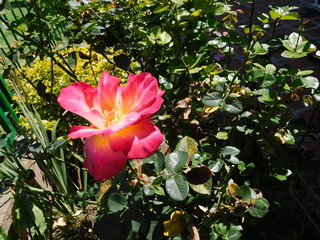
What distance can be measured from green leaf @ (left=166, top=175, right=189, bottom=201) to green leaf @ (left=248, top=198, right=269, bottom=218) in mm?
490

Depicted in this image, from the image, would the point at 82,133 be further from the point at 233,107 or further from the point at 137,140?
the point at 233,107

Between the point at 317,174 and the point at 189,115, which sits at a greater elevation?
the point at 189,115

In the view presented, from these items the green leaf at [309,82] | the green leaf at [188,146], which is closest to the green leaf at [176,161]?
the green leaf at [188,146]

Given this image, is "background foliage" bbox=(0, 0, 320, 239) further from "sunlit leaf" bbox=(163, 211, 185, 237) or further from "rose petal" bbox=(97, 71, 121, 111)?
"rose petal" bbox=(97, 71, 121, 111)

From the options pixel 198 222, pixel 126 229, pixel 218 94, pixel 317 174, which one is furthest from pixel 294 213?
pixel 126 229

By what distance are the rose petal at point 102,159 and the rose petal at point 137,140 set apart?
31mm

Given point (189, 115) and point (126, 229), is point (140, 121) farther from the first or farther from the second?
point (189, 115)

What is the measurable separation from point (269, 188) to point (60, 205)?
1175 millimetres

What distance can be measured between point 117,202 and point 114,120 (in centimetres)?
23

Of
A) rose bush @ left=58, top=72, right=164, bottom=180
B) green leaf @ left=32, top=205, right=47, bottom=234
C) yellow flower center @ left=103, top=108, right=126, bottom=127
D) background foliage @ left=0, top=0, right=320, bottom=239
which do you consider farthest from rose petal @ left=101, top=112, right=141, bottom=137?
green leaf @ left=32, top=205, right=47, bottom=234

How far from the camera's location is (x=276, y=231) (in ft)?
5.46

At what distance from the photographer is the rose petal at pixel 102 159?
0.68 metres

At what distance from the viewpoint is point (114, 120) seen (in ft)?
2.51

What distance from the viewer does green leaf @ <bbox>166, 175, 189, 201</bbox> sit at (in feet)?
2.54
